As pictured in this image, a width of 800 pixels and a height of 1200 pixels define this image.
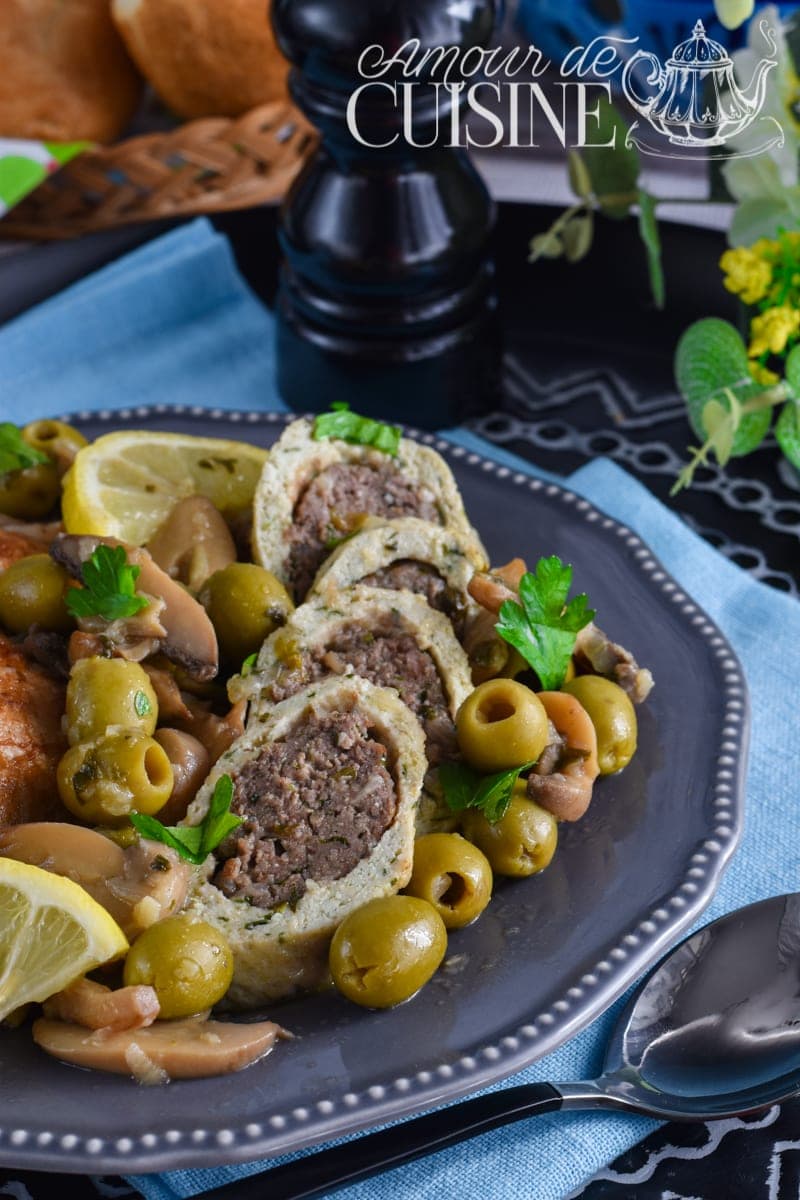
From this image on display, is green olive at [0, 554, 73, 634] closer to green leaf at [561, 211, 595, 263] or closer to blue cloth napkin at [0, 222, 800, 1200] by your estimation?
blue cloth napkin at [0, 222, 800, 1200]

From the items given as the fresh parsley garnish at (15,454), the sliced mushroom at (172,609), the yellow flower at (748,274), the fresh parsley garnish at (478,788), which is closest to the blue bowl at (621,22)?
the yellow flower at (748,274)

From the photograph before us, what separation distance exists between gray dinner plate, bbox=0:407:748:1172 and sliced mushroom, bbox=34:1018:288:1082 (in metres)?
0.02

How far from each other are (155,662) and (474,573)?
0.74 m

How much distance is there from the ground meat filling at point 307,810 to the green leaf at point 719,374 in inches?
74.4

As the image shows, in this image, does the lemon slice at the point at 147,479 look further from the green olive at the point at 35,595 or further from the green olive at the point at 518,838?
the green olive at the point at 518,838

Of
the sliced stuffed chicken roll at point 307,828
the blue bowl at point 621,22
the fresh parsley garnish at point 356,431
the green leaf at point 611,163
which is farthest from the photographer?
the blue bowl at point 621,22

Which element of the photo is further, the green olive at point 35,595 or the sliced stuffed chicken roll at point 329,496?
the sliced stuffed chicken roll at point 329,496

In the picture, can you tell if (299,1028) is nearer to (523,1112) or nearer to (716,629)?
(523,1112)

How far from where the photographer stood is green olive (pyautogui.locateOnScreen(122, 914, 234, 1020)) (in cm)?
243

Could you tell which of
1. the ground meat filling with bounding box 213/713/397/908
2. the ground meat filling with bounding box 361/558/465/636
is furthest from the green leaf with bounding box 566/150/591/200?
the ground meat filling with bounding box 213/713/397/908

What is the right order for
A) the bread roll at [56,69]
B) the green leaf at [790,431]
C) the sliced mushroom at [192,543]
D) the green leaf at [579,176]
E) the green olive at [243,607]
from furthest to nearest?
the bread roll at [56,69] → the green leaf at [579,176] → the green leaf at [790,431] → the sliced mushroom at [192,543] → the green olive at [243,607]

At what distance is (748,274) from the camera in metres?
4.25

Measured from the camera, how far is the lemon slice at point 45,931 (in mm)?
2408

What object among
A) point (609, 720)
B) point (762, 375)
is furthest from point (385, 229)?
point (609, 720)
